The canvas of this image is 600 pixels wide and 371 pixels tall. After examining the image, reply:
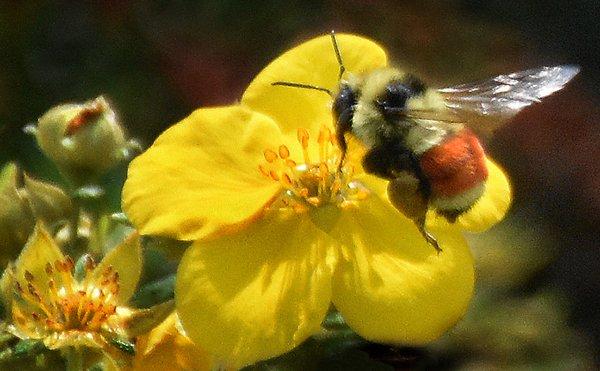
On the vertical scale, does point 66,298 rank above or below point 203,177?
below

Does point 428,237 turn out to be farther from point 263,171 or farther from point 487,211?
point 263,171

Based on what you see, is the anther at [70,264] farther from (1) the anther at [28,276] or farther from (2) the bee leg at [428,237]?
(2) the bee leg at [428,237]

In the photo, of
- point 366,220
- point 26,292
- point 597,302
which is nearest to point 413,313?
point 366,220

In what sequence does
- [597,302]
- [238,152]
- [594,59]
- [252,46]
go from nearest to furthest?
[238,152]
[252,46]
[597,302]
[594,59]

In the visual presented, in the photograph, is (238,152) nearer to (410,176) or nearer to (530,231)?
(410,176)

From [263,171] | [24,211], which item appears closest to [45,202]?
[24,211]

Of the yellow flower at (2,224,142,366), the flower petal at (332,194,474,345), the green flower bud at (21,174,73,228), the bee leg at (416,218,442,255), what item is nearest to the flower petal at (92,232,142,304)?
the yellow flower at (2,224,142,366)

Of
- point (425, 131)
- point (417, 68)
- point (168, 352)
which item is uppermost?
Result: point (425, 131)
